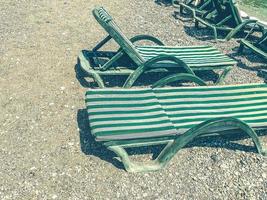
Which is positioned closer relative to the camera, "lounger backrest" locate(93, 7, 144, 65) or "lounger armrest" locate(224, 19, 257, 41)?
"lounger backrest" locate(93, 7, 144, 65)

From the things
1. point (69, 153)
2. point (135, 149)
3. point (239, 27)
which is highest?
point (239, 27)

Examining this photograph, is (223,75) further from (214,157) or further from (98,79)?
(98,79)

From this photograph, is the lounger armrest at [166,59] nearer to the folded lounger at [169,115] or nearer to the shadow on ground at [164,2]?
the folded lounger at [169,115]

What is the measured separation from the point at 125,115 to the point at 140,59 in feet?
5.26

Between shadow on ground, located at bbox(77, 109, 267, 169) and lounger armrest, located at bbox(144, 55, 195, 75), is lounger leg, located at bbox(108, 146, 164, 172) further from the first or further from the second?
lounger armrest, located at bbox(144, 55, 195, 75)

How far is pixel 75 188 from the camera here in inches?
196

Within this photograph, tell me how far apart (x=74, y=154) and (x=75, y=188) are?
69 cm

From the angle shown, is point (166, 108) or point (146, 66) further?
point (146, 66)

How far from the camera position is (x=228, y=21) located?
33.0ft

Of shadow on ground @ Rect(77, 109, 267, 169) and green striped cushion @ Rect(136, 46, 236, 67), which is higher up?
green striped cushion @ Rect(136, 46, 236, 67)

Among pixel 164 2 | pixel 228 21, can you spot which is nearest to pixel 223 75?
pixel 228 21

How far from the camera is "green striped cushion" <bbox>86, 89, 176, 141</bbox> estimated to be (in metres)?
5.39

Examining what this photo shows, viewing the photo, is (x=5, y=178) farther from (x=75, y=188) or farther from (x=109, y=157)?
(x=109, y=157)

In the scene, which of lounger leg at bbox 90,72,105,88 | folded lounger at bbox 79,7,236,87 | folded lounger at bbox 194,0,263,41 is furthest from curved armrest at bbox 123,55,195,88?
folded lounger at bbox 194,0,263,41
